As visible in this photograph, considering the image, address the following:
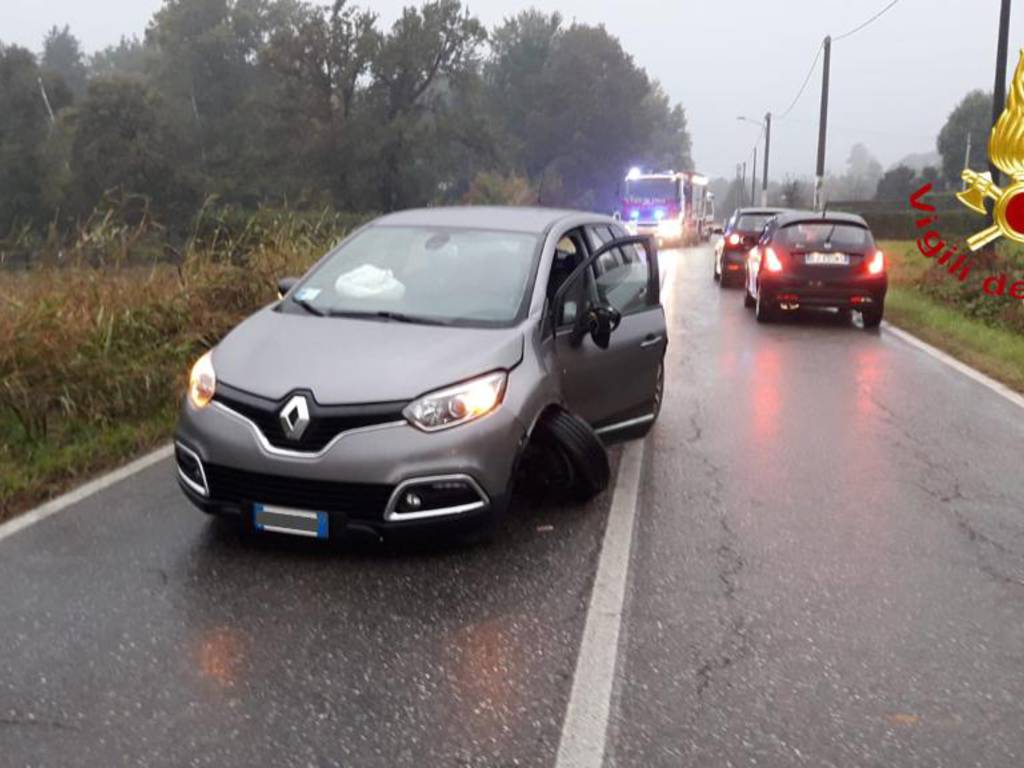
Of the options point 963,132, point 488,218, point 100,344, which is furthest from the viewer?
point 963,132

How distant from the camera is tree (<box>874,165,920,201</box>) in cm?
9031

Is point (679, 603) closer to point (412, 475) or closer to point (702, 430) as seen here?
point (412, 475)

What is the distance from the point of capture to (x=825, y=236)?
590 inches

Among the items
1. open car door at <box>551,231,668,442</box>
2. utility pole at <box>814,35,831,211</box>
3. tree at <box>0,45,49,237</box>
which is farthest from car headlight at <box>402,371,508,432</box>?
tree at <box>0,45,49,237</box>

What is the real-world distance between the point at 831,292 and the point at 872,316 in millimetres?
758

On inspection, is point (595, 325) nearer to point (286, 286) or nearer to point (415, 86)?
point (286, 286)

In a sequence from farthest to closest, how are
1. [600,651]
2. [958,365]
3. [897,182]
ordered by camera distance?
1. [897,182]
2. [958,365]
3. [600,651]

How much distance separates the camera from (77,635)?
13.4 ft

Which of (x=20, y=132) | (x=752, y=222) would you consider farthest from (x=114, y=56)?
(x=752, y=222)

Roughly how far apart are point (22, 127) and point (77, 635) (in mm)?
80564

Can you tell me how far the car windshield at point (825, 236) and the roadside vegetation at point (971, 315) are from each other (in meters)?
1.45

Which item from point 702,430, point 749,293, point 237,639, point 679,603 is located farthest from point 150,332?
point 749,293

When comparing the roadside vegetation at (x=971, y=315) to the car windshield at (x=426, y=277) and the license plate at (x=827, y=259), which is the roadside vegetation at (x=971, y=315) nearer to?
the license plate at (x=827, y=259)

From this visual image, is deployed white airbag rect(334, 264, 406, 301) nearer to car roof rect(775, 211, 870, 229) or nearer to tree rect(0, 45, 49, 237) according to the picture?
car roof rect(775, 211, 870, 229)
